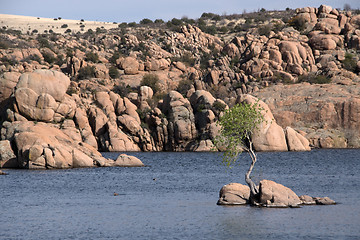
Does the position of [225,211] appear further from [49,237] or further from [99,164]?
[99,164]

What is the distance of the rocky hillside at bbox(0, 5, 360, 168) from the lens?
9838 cm

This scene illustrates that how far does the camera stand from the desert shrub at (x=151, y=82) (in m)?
144

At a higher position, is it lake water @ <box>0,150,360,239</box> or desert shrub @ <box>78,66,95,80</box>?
desert shrub @ <box>78,66,95,80</box>

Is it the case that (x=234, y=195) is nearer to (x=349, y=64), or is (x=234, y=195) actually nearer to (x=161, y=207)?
(x=161, y=207)

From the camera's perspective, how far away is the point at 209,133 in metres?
114

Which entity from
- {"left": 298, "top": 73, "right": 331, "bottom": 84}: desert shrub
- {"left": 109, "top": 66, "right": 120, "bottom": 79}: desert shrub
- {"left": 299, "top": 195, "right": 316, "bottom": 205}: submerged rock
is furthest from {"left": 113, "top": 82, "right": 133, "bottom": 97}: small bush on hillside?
{"left": 299, "top": 195, "right": 316, "bottom": 205}: submerged rock

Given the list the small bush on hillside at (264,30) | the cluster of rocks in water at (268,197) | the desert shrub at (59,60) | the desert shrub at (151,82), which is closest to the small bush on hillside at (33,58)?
the desert shrub at (59,60)

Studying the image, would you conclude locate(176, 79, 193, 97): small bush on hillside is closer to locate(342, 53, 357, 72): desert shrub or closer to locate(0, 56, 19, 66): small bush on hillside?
locate(342, 53, 357, 72): desert shrub

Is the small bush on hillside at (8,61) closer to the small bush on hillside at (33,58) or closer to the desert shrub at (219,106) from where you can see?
the small bush on hillside at (33,58)

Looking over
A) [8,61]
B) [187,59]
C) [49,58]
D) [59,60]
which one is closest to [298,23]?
[187,59]

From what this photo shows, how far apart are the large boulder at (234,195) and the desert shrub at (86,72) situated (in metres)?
102

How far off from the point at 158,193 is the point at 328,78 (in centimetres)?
9457

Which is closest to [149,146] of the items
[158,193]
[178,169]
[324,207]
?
[178,169]

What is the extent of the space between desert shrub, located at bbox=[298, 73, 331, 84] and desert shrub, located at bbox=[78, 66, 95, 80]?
5583 cm
